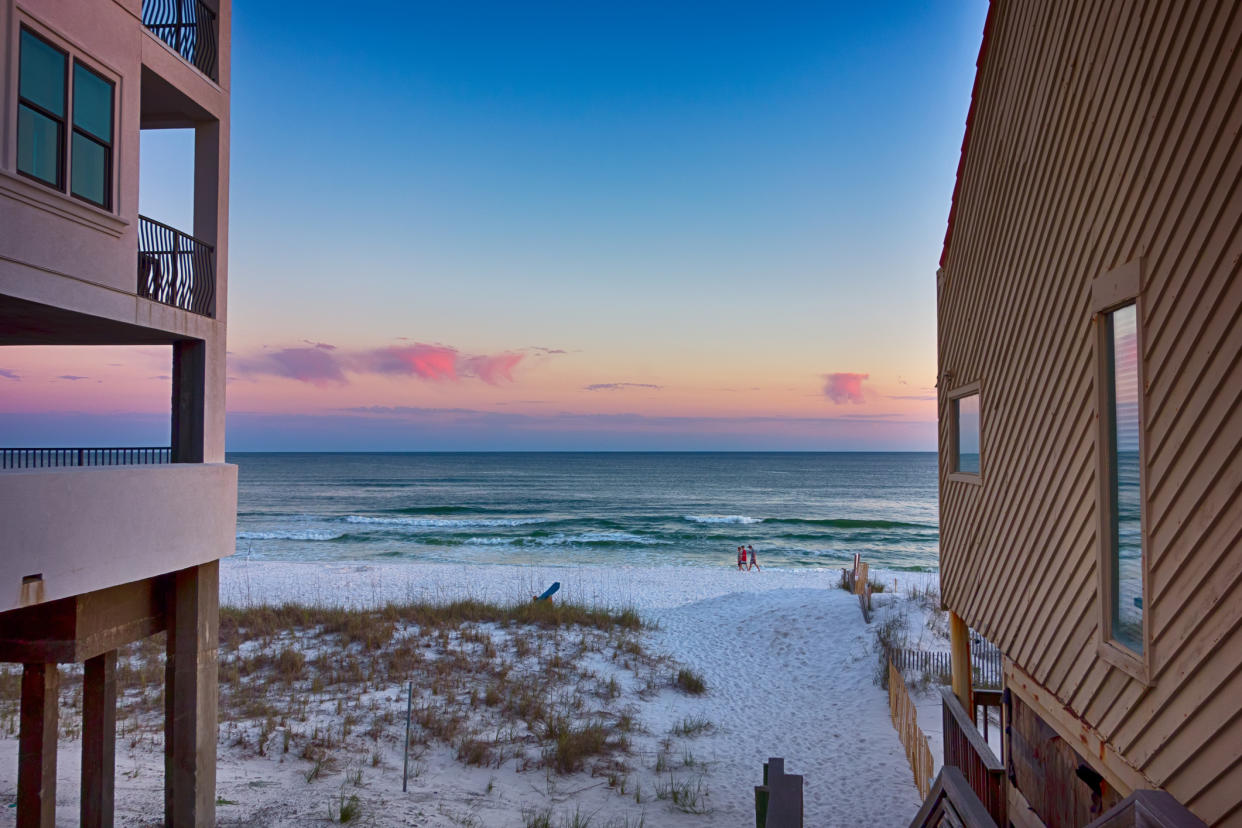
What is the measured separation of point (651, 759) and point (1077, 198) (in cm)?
910

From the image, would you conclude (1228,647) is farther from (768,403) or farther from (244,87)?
(768,403)

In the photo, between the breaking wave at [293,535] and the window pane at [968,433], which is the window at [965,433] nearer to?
the window pane at [968,433]

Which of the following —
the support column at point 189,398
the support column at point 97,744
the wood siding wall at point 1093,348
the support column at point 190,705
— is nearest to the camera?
the wood siding wall at point 1093,348

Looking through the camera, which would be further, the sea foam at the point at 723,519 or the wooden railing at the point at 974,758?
the sea foam at the point at 723,519

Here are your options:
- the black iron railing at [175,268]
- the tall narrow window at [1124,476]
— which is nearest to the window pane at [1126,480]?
the tall narrow window at [1124,476]

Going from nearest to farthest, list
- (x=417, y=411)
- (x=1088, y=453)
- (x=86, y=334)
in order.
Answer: (x=1088, y=453), (x=86, y=334), (x=417, y=411)

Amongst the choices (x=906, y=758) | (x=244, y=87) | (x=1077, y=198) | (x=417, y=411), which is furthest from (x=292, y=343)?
(x=1077, y=198)

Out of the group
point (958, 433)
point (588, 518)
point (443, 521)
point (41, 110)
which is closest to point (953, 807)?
point (958, 433)

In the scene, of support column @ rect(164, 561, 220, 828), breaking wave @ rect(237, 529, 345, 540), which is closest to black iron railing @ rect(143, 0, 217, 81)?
support column @ rect(164, 561, 220, 828)

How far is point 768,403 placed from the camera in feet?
270

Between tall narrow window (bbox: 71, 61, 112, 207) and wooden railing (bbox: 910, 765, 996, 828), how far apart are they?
753 centimetres

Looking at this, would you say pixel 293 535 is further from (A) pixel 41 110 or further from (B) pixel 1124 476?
(B) pixel 1124 476

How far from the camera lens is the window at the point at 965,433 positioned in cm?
667

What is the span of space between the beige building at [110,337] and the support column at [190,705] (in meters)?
0.02
